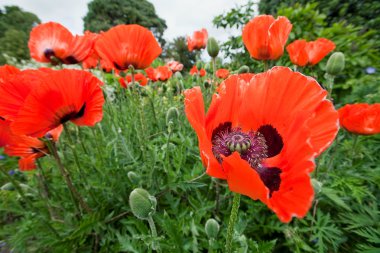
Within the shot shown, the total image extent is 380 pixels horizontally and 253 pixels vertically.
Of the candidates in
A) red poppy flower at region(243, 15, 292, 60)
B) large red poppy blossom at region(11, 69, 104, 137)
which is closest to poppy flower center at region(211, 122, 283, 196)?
large red poppy blossom at region(11, 69, 104, 137)

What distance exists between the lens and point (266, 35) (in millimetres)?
1246

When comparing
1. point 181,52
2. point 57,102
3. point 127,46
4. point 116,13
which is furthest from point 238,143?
point 116,13

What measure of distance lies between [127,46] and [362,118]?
1177 mm

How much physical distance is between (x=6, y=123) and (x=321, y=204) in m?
1.70

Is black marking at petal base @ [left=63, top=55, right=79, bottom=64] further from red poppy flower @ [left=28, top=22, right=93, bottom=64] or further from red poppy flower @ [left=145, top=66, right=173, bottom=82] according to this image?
red poppy flower @ [left=145, top=66, right=173, bottom=82]

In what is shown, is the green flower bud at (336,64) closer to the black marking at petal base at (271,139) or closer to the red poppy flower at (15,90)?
the black marking at petal base at (271,139)

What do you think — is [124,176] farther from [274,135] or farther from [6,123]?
[274,135]

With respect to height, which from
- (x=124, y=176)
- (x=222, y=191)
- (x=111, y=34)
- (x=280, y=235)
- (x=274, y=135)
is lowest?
(x=280, y=235)

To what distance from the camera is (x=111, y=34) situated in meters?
1.26

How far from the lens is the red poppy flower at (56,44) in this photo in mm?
1423

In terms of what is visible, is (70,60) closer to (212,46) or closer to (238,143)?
(212,46)

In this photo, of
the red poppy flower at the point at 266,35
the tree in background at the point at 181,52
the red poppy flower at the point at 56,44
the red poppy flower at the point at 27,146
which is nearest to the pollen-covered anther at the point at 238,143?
the red poppy flower at the point at 266,35

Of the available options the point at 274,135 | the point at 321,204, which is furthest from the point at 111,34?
the point at 321,204

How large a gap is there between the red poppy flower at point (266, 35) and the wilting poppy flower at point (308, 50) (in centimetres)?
33
